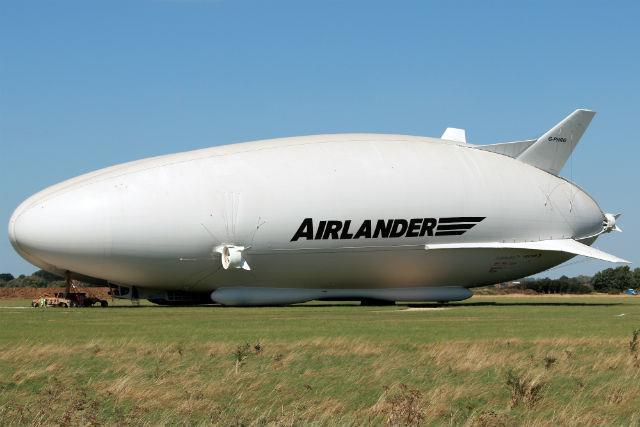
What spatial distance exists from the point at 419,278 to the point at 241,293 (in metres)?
12.1

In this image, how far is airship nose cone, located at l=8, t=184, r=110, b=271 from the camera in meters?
60.2

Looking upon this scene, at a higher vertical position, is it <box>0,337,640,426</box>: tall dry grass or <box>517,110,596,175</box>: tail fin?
<box>517,110,596,175</box>: tail fin

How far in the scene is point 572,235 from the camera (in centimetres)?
7225

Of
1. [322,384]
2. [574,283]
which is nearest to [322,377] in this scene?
[322,384]

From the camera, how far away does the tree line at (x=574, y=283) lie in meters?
134

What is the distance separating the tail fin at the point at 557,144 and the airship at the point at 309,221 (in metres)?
0.14

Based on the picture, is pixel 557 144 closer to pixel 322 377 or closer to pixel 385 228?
pixel 385 228

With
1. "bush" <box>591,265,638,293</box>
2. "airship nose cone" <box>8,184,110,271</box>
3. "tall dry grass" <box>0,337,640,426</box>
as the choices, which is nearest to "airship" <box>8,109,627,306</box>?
"airship nose cone" <box>8,184,110,271</box>

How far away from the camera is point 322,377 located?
77.6 ft

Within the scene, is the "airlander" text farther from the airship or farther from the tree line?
the tree line

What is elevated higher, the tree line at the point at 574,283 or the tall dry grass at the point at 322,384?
the tree line at the point at 574,283

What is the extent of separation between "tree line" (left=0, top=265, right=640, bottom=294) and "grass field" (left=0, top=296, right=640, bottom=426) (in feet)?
283

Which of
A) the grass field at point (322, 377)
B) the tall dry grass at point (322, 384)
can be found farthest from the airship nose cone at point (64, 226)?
the tall dry grass at point (322, 384)

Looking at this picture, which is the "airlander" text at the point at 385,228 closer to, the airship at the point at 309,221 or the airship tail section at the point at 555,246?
the airship at the point at 309,221
